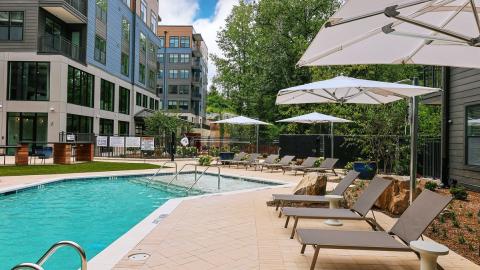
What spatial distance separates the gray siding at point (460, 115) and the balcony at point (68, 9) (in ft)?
71.9

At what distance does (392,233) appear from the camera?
4801 millimetres

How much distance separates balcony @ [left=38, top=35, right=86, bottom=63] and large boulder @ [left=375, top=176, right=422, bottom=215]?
2249 cm

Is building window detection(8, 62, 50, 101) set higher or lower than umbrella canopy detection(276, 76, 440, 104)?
higher

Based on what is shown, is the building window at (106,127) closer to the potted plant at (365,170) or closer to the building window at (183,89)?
the potted plant at (365,170)

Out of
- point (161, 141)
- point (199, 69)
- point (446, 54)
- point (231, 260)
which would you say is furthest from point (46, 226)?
point (199, 69)

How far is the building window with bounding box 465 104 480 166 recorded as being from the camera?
11297 mm

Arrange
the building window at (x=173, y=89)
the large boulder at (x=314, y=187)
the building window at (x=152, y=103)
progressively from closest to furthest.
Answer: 1. the large boulder at (x=314, y=187)
2. the building window at (x=152, y=103)
3. the building window at (x=173, y=89)

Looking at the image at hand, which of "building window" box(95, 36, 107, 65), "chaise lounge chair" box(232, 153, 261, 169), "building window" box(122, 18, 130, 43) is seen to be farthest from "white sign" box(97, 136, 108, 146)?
"building window" box(122, 18, 130, 43)

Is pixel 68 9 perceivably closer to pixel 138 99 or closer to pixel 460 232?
pixel 138 99

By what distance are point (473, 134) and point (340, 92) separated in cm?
463

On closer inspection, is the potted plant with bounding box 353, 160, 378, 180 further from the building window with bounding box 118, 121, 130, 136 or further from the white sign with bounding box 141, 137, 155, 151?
the building window with bounding box 118, 121, 130, 136

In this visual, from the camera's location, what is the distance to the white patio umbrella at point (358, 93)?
723 centimetres

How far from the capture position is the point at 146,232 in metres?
5.96

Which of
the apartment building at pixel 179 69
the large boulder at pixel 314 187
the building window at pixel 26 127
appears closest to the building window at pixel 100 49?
the building window at pixel 26 127
